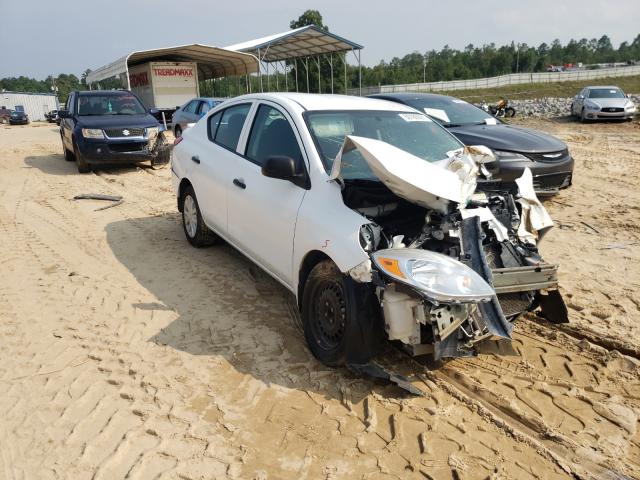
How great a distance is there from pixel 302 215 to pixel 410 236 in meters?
0.81

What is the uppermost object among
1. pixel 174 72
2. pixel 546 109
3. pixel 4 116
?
pixel 174 72

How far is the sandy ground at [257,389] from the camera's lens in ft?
8.88

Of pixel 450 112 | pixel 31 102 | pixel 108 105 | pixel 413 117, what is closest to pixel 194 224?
pixel 413 117

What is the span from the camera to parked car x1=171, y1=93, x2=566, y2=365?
2.96 metres

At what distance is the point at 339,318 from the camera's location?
132 inches

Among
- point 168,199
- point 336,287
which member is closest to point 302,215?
point 336,287

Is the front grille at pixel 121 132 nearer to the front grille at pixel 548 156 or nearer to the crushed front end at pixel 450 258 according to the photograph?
the front grille at pixel 548 156

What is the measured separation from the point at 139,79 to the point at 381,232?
26.8 meters

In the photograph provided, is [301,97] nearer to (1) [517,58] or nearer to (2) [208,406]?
(2) [208,406]

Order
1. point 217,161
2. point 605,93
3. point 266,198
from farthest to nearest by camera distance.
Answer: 1. point 605,93
2. point 217,161
3. point 266,198

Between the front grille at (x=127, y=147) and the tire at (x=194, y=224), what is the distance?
581 centimetres

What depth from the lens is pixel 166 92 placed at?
26.0 metres

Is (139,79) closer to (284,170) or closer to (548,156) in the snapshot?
(548,156)

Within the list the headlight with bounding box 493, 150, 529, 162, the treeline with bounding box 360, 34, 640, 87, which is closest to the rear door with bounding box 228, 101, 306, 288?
the headlight with bounding box 493, 150, 529, 162
